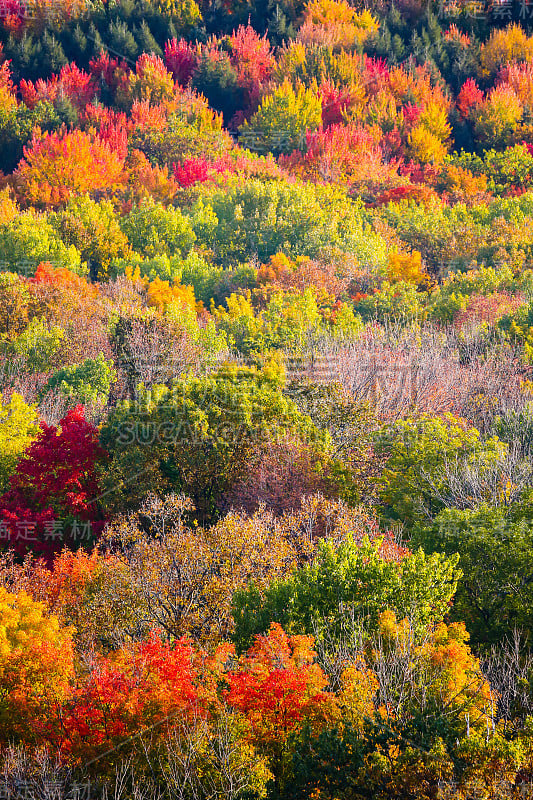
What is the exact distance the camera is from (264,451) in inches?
1323

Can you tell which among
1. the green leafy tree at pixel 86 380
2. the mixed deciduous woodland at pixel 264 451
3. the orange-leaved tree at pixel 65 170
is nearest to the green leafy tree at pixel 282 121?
the mixed deciduous woodland at pixel 264 451

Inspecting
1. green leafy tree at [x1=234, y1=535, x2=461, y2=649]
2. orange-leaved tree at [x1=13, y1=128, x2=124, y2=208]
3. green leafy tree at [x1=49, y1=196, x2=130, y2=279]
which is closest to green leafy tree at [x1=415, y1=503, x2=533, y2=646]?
green leafy tree at [x1=234, y1=535, x2=461, y2=649]

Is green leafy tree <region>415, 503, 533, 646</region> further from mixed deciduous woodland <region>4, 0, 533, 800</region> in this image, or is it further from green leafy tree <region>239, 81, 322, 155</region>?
green leafy tree <region>239, 81, 322, 155</region>

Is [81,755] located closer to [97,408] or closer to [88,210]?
[97,408]

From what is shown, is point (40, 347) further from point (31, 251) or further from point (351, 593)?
point (351, 593)

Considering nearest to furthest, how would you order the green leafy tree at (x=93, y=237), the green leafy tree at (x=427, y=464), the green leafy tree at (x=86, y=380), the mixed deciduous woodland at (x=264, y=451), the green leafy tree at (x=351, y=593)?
the mixed deciduous woodland at (x=264, y=451) < the green leafy tree at (x=351, y=593) < the green leafy tree at (x=427, y=464) < the green leafy tree at (x=86, y=380) < the green leafy tree at (x=93, y=237)

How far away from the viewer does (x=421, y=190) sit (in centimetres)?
8038

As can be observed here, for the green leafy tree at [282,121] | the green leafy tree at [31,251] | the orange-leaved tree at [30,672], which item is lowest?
the orange-leaved tree at [30,672]

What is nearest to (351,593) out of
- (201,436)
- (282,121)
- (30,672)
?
(30,672)

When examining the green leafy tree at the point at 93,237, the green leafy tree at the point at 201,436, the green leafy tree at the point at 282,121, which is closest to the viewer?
the green leafy tree at the point at 201,436

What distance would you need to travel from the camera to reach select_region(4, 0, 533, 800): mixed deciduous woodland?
19.1 m

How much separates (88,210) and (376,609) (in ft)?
173

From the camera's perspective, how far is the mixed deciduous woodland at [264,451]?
19.1m

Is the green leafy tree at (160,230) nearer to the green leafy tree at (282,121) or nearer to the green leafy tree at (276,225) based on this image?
the green leafy tree at (276,225)
